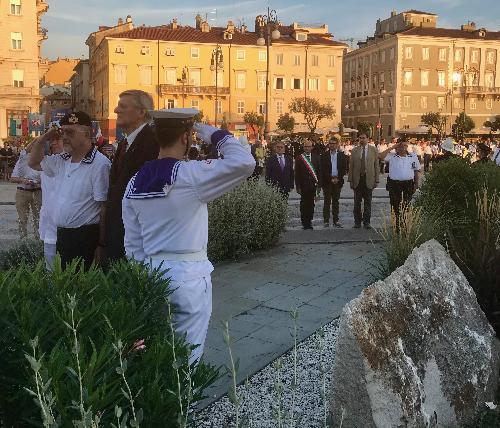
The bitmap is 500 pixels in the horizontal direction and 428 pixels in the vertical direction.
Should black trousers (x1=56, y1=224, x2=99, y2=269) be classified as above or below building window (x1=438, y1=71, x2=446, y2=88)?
below

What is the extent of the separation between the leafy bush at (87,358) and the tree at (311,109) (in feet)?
213

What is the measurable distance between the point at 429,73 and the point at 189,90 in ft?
97.0

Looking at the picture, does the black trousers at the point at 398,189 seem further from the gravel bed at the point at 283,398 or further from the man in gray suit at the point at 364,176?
the gravel bed at the point at 283,398

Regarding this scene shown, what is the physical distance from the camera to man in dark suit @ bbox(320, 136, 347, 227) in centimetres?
1247

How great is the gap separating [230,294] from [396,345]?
3.54 m

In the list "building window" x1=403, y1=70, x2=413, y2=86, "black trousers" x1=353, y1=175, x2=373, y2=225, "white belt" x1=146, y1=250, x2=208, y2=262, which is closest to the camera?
"white belt" x1=146, y1=250, x2=208, y2=262

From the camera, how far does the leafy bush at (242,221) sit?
8198mm

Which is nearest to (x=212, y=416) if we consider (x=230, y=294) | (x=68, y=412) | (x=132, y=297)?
(x=132, y=297)

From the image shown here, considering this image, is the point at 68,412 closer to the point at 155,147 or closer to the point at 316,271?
the point at 155,147

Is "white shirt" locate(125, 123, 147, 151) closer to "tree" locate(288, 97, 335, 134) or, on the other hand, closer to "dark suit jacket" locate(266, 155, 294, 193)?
"dark suit jacket" locate(266, 155, 294, 193)

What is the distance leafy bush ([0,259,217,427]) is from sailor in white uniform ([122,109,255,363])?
562 mm

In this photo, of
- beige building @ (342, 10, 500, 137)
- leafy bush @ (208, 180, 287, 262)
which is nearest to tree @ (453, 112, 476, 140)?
beige building @ (342, 10, 500, 137)

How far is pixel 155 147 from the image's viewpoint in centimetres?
380

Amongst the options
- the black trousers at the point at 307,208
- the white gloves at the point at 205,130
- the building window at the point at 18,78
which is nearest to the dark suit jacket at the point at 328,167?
the black trousers at the point at 307,208
